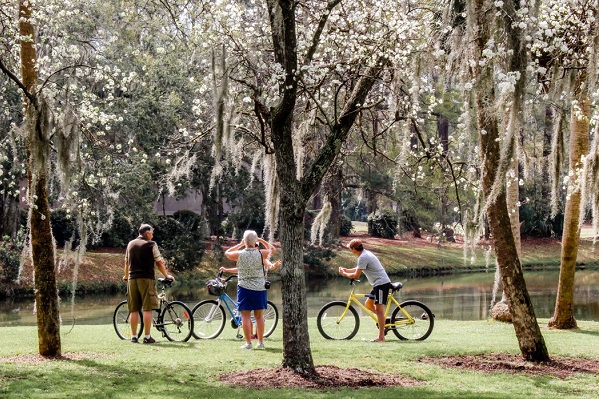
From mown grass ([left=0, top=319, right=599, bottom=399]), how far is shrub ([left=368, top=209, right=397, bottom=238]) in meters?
33.1

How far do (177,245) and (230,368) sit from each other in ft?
81.0

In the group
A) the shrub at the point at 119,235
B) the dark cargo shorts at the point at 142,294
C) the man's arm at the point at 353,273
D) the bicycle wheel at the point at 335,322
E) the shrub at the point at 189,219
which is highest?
the shrub at the point at 189,219

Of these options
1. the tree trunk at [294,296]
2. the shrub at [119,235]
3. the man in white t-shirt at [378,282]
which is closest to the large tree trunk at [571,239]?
the man in white t-shirt at [378,282]

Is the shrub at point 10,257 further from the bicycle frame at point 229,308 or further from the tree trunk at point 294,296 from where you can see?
the tree trunk at point 294,296

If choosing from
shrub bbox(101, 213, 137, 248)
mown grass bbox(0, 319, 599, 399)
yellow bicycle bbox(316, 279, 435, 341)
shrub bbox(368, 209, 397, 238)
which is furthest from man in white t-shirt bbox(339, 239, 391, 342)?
shrub bbox(368, 209, 397, 238)

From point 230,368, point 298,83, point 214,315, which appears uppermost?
point 298,83

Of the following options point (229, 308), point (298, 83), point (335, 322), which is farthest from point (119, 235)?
point (298, 83)

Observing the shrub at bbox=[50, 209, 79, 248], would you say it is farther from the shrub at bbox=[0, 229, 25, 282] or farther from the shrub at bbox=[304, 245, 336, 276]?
the shrub at bbox=[304, 245, 336, 276]

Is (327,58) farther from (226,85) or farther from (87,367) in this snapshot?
(87,367)

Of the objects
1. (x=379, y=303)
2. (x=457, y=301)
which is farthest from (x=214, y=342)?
(x=457, y=301)

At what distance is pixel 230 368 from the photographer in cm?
965

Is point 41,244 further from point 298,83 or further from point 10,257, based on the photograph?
point 10,257

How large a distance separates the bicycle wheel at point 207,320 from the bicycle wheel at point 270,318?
0.76 m

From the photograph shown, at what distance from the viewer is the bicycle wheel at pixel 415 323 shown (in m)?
13.0
